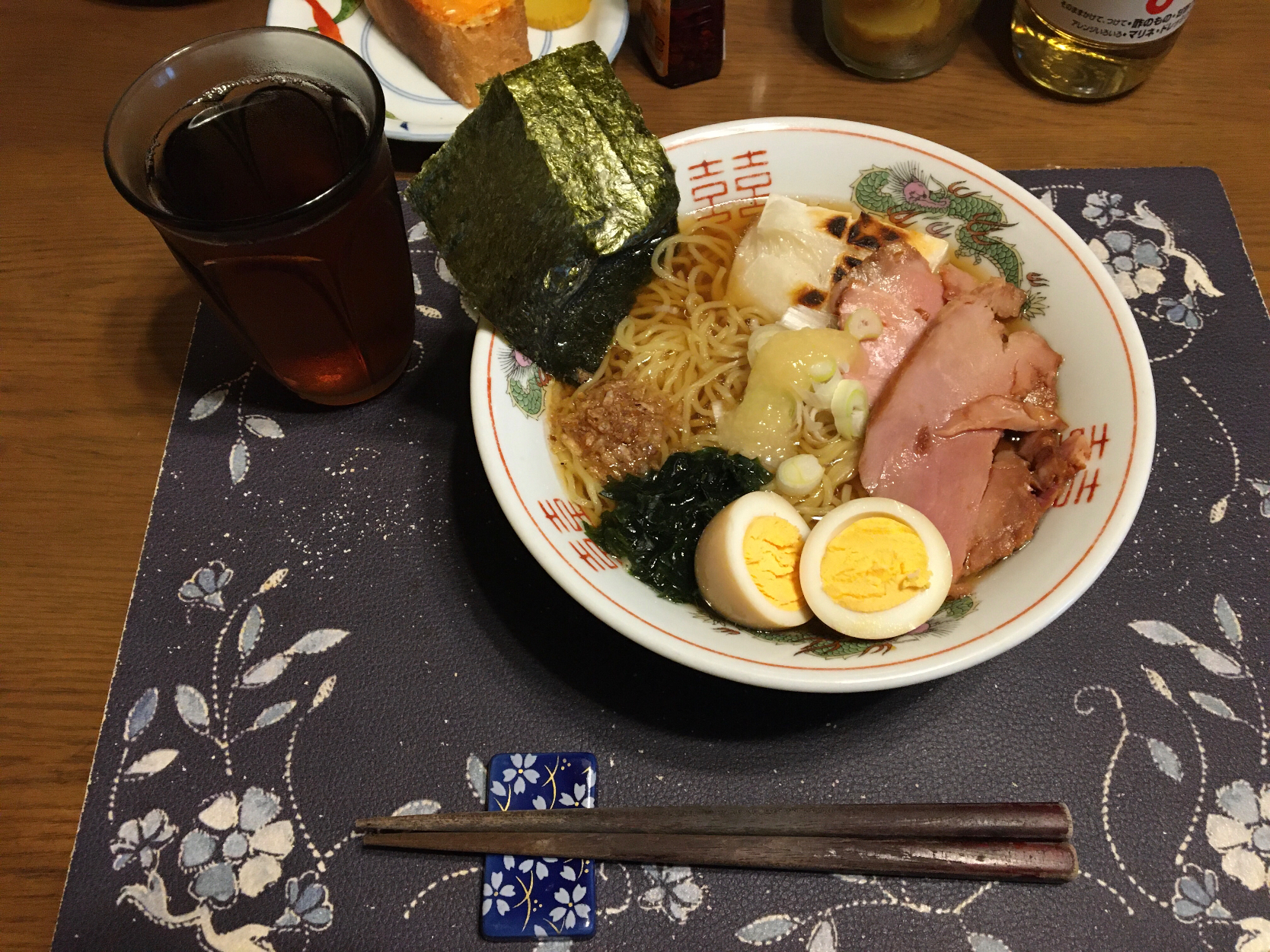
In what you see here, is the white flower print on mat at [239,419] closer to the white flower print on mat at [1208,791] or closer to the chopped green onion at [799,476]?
the chopped green onion at [799,476]

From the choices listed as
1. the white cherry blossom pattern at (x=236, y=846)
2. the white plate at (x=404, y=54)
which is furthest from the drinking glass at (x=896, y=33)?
the white cherry blossom pattern at (x=236, y=846)

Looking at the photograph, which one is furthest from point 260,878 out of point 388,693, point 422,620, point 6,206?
point 6,206

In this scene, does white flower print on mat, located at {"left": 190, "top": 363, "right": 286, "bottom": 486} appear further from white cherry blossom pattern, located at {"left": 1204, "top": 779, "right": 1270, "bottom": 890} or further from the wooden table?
white cherry blossom pattern, located at {"left": 1204, "top": 779, "right": 1270, "bottom": 890}

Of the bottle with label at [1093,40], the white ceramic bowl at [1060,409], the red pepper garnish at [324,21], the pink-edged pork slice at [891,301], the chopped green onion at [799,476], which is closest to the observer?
the white ceramic bowl at [1060,409]

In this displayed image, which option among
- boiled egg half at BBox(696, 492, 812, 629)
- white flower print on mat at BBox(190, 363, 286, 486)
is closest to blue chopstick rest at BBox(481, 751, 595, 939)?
boiled egg half at BBox(696, 492, 812, 629)

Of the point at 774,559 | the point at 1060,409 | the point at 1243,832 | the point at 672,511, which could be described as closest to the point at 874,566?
the point at 774,559

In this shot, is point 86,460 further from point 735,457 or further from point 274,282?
point 735,457
